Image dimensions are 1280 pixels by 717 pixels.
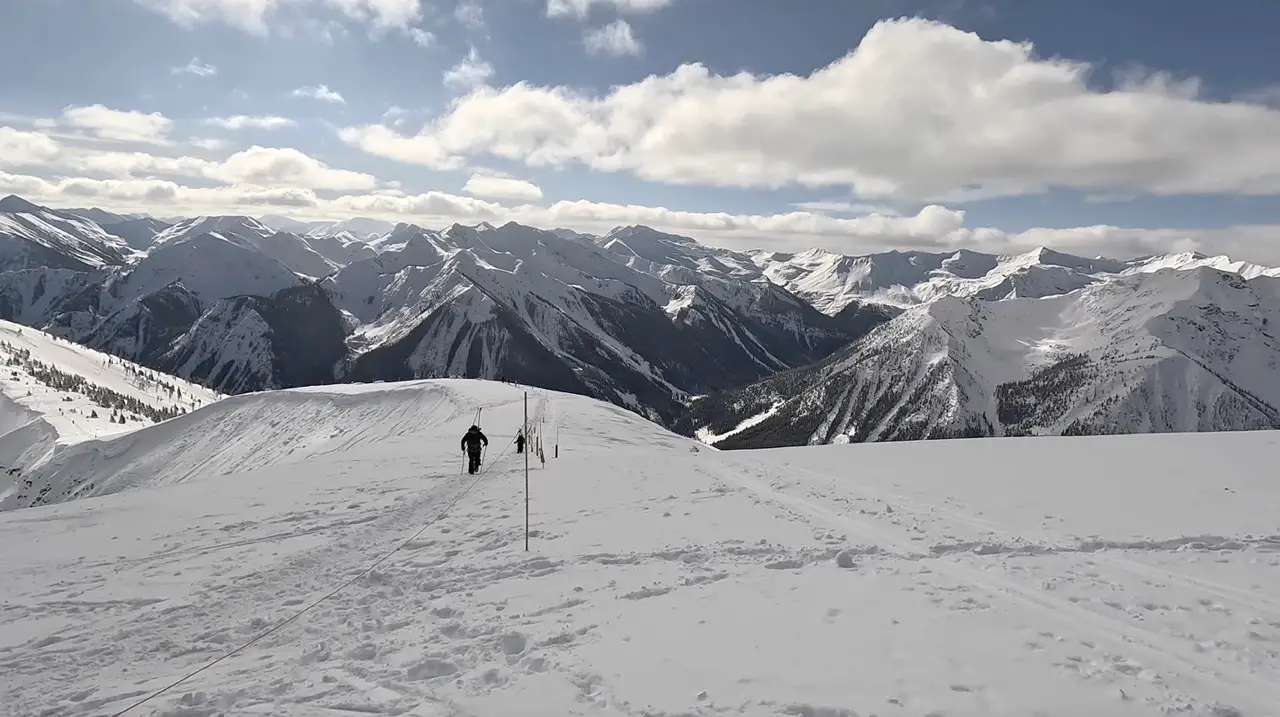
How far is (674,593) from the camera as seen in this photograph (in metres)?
12.9

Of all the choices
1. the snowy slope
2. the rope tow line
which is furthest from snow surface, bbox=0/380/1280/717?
the snowy slope

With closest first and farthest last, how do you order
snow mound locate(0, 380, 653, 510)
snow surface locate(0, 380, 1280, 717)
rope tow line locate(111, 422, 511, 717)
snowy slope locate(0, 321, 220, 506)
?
snow surface locate(0, 380, 1280, 717)
rope tow line locate(111, 422, 511, 717)
snow mound locate(0, 380, 653, 510)
snowy slope locate(0, 321, 220, 506)

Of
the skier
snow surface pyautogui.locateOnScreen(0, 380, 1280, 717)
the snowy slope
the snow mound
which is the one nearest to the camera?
snow surface pyautogui.locateOnScreen(0, 380, 1280, 717)

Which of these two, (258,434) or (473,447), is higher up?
(473,447)

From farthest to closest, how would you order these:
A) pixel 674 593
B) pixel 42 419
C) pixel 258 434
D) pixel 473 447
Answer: pixel 42 419 → pixel 258 434 → pixel 473 447 → pixel 674 593

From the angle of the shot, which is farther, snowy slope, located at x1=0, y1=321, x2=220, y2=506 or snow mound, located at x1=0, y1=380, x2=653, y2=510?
snowy slope, located at x1=0, y1=321, x2=220, y2=506

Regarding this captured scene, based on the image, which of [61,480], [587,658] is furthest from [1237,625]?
[61,480]

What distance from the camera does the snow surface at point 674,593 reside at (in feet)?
29.6

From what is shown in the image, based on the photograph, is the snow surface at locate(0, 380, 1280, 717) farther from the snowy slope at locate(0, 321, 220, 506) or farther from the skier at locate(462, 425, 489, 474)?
the snowy slope at locate(0, 321, 220, 506)

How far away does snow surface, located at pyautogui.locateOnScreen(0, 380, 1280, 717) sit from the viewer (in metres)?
9.02

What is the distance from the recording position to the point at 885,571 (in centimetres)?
1358

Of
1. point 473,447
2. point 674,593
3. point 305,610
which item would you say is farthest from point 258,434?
point 674,593

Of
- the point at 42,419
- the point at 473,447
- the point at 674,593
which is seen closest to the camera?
the point at 674,593

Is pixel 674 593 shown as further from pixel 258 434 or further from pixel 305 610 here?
pixel 258 434
